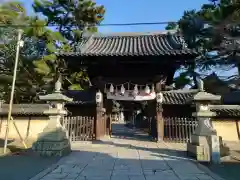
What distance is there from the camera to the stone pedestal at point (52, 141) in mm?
7406

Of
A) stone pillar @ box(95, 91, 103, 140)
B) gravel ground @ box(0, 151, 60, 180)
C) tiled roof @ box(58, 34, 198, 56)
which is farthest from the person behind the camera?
stone pillar @ box(95, 91, 103, 140)

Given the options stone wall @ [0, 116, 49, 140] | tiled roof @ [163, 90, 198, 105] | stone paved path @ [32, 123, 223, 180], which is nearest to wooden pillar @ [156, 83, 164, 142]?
tiled roof @ [163, 90, 198, 105]

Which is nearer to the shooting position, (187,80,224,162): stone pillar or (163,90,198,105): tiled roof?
(187,80,224,162): stone pillar

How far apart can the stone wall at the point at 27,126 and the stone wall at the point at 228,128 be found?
41.6 ft

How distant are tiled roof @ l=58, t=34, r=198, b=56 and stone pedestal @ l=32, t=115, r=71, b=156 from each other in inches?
179

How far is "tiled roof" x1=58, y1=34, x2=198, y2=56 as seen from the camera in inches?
451

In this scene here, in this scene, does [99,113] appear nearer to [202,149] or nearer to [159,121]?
[159,121]

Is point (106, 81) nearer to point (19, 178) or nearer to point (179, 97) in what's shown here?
point (179, 97)

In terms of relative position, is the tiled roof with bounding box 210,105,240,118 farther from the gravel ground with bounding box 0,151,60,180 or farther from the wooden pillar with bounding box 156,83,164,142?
the gravel ground with bounding box 0,151,60,180

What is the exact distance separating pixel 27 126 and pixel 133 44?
10.2m

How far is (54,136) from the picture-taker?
7.59 meters

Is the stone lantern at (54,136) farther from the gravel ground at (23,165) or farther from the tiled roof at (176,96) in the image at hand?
the tiled roof at (176,96)

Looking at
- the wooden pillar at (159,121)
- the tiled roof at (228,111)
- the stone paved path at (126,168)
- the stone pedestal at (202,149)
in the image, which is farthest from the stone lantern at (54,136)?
the tiled roof at (228,111)

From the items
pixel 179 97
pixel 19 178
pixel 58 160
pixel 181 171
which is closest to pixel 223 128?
pixel 179 97
